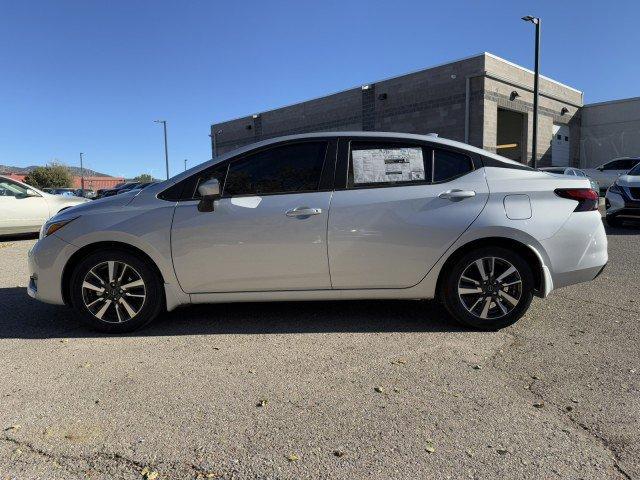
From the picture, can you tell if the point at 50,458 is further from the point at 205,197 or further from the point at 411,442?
the point at 205,197

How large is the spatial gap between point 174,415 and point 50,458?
0.62m

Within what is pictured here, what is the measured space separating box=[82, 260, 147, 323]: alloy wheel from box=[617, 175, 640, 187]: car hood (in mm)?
10306

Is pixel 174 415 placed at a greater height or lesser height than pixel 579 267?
lesser

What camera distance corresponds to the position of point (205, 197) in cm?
400

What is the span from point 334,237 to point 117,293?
1865mm

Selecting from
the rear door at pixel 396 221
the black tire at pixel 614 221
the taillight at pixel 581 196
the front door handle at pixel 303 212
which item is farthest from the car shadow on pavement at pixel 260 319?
the black tire at pixel 614 221

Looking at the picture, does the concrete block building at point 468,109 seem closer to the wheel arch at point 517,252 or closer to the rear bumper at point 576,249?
the rear bumper at point 576,249

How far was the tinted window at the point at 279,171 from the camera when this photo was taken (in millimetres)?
4094

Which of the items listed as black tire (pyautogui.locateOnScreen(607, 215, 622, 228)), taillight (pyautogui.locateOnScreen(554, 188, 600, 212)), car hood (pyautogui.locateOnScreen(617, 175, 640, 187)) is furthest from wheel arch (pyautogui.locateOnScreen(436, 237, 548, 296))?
black tire (pyautogui.locateOnScreen(607, 215, 622, 228))

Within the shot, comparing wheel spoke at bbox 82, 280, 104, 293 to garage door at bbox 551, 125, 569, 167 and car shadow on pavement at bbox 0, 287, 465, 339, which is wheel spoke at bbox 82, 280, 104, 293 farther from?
garage door at bbox 551, 125, 569, 167

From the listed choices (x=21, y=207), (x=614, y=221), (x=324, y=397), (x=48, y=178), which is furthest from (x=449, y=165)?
(x=48, y=178)

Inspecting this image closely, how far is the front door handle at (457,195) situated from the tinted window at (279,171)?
3.46ft

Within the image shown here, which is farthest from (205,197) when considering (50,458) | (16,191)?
(16,191)

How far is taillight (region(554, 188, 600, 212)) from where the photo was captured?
4.05m
